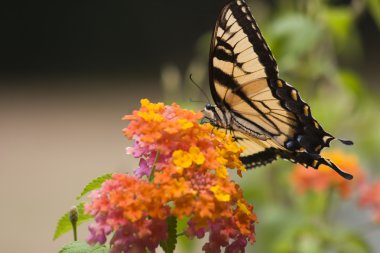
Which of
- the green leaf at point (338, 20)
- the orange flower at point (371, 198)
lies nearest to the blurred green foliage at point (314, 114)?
the green leaf at point (338, 20)

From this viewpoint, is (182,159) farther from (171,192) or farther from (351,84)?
(351,84)

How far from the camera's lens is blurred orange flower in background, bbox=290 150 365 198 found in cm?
277

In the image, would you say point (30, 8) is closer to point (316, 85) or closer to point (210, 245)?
point (316, 85)

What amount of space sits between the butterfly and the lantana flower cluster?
0.30m

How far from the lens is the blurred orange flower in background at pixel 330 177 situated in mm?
2766

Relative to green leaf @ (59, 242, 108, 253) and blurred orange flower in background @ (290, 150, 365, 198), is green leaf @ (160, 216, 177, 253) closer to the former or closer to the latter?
green leaf @ (59, 242, 108, 253)

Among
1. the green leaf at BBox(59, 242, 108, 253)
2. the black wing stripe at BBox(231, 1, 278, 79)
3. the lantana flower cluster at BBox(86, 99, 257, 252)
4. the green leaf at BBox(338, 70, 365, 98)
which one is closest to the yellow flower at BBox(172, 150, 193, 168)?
the lantana flower cluster at BBox(86, 99, 257, 252)

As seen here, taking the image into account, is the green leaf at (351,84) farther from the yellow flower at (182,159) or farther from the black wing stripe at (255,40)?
the yellow flower at (182,159)

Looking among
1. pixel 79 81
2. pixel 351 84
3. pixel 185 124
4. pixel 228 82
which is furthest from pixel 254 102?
pixel 79 81

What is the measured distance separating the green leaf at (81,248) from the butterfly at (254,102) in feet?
1.51

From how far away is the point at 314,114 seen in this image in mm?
2994

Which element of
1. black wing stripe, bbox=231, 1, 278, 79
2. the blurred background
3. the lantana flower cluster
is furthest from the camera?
the blurred background

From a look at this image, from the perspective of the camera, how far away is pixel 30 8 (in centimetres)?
753

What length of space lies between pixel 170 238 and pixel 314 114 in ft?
5.46
